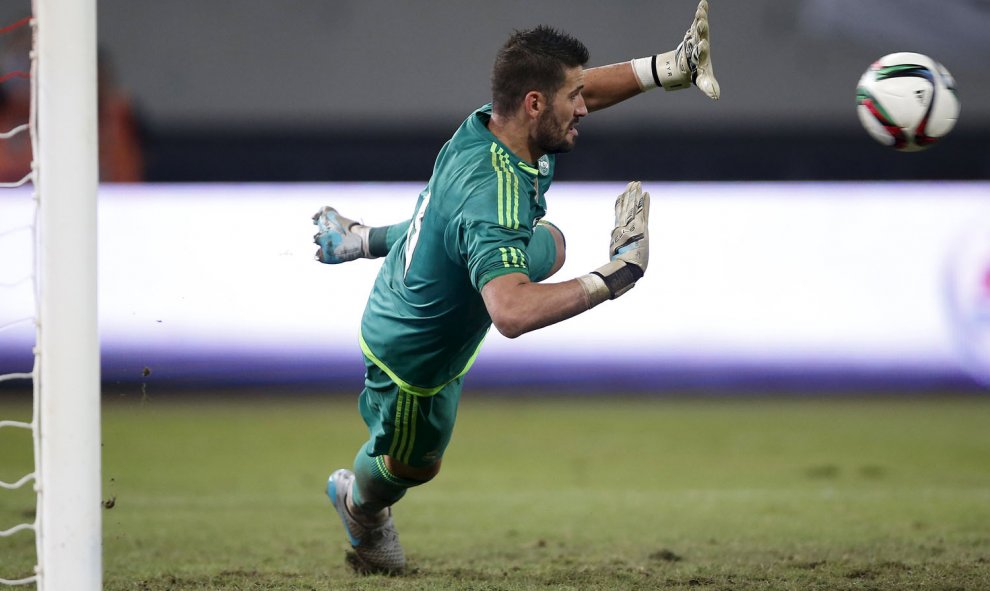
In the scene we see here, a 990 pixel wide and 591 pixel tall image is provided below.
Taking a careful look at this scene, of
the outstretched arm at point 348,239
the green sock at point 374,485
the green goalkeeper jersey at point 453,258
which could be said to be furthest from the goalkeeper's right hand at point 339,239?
the green sock at point 374,485

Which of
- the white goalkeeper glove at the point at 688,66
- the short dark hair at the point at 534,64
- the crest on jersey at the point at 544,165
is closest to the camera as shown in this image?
the short dark hair at the point at 534,64

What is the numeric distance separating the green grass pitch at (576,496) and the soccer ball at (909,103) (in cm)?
159

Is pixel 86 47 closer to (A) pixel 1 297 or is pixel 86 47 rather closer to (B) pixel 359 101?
(A) pixel 1 297

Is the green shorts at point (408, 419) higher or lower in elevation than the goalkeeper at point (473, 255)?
lower

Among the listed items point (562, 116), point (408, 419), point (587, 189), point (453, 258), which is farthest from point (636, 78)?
point (587, 189)

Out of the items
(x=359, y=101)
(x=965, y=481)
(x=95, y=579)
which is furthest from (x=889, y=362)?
(x=95, y=579)

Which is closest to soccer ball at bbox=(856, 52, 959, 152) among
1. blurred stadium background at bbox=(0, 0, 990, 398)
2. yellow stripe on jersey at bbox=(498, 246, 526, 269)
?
yellow stripe on jersey at bbox=(498, 246, 526, 269)

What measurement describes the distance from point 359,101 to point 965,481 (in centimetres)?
729

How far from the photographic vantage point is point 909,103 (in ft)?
13.5

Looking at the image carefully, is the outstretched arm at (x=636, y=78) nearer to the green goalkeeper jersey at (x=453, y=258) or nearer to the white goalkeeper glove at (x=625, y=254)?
the green goalkeeper jersey at (x=453, y=258)

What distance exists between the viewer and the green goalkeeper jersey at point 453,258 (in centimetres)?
322

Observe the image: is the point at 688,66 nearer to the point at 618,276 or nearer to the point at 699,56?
the point at 699,56

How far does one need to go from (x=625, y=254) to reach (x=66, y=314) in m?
1.53

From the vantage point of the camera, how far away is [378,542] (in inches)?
166
